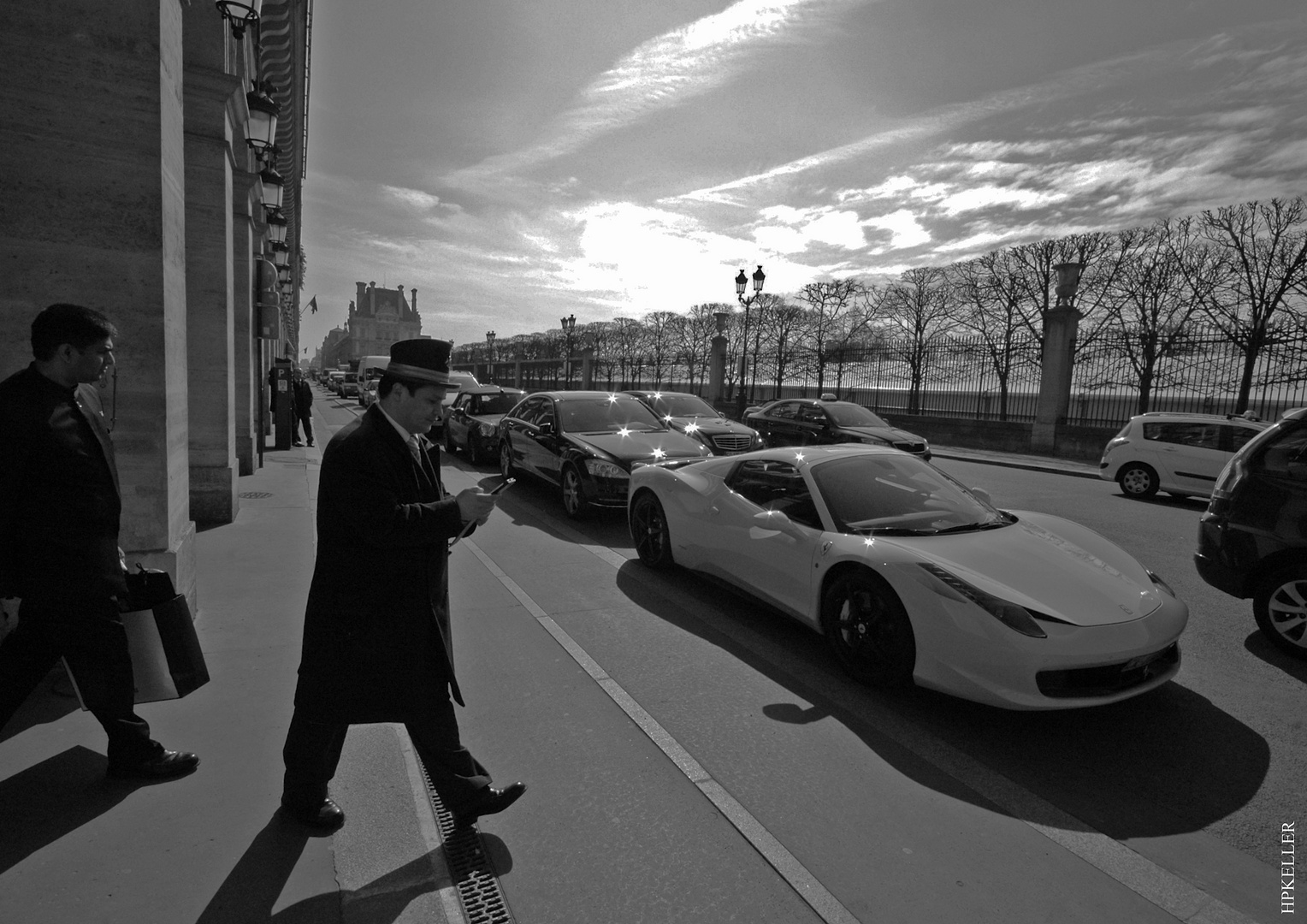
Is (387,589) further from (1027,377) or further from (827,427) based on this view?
(1027,377)

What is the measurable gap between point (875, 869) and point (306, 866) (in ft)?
6.53

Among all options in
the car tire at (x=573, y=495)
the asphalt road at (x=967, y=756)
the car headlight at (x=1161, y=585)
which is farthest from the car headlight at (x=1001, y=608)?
the car tire at (x=573, y=495)

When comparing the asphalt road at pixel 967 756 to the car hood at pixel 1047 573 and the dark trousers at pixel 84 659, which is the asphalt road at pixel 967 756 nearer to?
the car hood at pixel 1047 573

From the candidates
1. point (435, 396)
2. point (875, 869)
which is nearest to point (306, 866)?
point (435, 396)

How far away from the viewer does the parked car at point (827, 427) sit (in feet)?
47.4

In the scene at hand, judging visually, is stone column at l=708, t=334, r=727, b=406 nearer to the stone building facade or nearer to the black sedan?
the black sedan

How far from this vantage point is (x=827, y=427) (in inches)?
588

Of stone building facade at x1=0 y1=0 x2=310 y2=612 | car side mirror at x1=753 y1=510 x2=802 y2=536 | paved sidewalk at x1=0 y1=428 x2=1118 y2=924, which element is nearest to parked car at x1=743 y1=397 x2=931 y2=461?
car side mirror at x1=753 y1=510 x2=802 y2=536

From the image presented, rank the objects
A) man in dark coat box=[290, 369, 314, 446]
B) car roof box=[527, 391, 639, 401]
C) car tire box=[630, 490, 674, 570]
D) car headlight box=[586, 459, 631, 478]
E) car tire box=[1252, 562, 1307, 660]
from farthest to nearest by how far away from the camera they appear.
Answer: man in dark coat box=[290, 369, 314, 446], car roof box=[527, 391, 639, 401], car headlight box=[586, 459, 631, 478], car tire box=[630, 490, 674, 570], car tire box=[1252, 562, 1307, 660]

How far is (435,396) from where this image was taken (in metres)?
2.57

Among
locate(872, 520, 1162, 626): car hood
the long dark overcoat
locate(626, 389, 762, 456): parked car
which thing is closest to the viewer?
the long dark overcoat

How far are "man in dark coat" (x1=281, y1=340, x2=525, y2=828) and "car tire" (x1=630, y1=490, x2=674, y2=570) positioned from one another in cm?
Result: 383

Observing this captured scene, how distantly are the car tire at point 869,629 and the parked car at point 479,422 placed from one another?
377 inches

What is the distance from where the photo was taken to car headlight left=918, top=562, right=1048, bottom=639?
3480 millimetres
